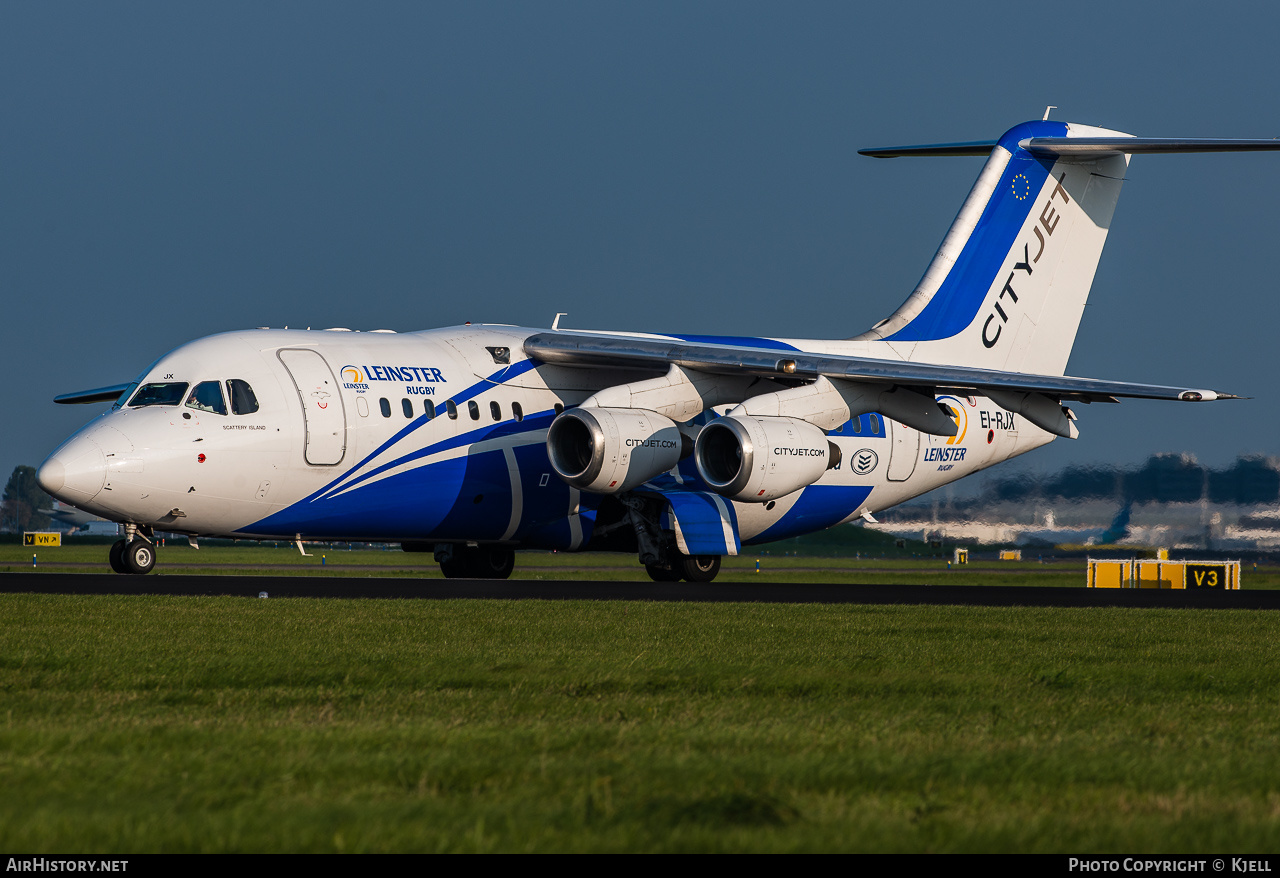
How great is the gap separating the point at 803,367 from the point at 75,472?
10.3 m

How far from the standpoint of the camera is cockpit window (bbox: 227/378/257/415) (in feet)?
66.7

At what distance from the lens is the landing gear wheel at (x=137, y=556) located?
20.8m

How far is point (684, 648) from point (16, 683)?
15.5ft

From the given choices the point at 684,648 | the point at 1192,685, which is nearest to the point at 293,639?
the point at 684,648

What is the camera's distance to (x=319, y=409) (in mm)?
20797

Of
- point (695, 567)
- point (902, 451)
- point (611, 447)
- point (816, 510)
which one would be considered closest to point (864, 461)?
point (902, 451)

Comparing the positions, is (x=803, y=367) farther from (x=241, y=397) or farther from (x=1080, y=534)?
(x=1080, y=534)

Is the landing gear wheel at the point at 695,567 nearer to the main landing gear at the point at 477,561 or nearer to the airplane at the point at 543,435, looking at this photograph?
the airplane at the point at 543,435

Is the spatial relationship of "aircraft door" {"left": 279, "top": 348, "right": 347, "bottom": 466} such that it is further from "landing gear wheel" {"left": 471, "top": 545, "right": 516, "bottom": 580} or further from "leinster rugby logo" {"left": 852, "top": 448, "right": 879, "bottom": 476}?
"leinster rugby logo" {"left": 852, "top": 448, "right": 879, "bottom": 476}

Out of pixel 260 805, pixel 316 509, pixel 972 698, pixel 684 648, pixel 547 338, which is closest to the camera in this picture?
pixel 260 805

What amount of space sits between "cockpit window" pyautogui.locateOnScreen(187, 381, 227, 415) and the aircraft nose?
5.12 ft

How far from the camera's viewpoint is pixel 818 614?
15281mm

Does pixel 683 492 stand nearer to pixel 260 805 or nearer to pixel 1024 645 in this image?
pixel 1024 645

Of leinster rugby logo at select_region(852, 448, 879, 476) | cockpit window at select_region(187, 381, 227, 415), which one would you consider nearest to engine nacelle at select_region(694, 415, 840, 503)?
leinster rugby logo at select_region(852, 448, 879, 476)
